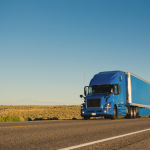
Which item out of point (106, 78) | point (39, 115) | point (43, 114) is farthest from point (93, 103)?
point (43, 114)

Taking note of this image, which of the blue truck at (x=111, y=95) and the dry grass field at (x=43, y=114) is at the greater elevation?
the blue truck at (x=111, y=95)

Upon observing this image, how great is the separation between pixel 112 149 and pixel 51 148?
4.29 feet

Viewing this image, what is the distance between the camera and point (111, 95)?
18.6m

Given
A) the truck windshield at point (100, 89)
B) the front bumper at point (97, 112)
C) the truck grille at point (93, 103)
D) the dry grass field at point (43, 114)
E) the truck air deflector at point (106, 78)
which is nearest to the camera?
the front bumper at point (97, 112)

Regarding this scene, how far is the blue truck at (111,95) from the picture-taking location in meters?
18.1

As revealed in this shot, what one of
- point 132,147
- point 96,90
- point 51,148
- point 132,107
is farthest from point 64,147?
point 132,107

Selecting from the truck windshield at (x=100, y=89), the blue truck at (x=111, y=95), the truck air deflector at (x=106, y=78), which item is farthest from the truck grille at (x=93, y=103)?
the truck air deflector at (x=106, y=78)

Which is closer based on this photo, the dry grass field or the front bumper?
the front bumper

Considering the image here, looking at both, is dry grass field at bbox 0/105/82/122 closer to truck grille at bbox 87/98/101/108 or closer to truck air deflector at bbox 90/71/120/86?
truck grille at bbox 87/98/101/108

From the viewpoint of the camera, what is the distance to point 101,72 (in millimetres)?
20875

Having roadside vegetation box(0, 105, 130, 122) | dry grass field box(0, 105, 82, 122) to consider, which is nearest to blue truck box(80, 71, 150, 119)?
roadside vegetation box(0, 105, 130, 122)

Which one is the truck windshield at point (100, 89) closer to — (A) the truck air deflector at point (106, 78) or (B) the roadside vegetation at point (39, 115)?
(A) the truck air deflector at point (106, 78)

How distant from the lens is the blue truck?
714 inches

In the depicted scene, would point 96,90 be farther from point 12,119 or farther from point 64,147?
point 64,147
